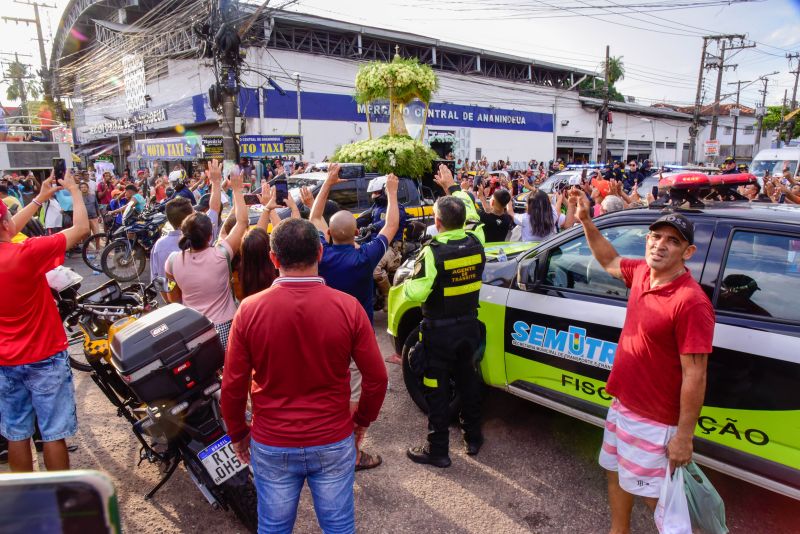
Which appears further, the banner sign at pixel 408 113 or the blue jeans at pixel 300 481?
the banner sign at pixel 408 113

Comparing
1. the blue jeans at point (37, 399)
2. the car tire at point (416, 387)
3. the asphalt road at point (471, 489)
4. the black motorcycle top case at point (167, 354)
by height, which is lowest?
the asphalt road at point (471, 489)

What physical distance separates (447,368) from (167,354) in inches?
68.7

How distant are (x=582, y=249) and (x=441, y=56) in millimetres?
33550

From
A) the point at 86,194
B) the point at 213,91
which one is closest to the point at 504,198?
the point at 86,194

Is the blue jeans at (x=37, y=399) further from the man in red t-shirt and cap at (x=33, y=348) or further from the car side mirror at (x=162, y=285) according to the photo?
the car side mirror at (x=162, y=285)

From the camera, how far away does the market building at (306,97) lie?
24484mm

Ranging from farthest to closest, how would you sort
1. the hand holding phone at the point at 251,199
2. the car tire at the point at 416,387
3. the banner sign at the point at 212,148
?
the banner sign at the point at 212,148
the hand holding phone at the point at 251,199
the car tire at the point at 416,387

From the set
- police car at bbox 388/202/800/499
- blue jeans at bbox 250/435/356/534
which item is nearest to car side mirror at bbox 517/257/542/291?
police car at bbox 388/202/800/499

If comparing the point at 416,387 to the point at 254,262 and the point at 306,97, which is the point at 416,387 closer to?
the point at 254,262

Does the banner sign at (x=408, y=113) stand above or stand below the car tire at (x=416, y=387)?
above

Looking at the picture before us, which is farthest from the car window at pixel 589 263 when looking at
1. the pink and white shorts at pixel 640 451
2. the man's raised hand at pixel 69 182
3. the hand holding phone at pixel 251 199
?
the hand holding phone at pixel 251 199

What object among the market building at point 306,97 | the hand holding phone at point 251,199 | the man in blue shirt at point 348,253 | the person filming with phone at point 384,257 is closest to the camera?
the man in blue shirt at point 348,253

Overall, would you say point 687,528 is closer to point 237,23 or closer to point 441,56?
point 237,23

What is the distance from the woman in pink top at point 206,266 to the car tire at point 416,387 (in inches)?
54.5
